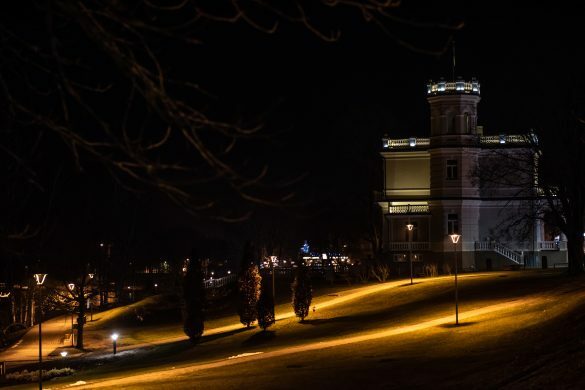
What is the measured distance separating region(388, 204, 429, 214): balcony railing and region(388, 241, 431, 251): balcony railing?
250 cm

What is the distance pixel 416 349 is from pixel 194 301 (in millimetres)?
20538

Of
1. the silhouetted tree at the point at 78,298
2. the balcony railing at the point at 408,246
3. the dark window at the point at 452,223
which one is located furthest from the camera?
the balcony railing at the point at 408,246

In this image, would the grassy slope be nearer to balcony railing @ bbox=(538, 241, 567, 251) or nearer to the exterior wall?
balcony railing @ bbox=(538, 241, 567, 251)

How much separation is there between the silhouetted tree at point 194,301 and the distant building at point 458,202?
986 inches

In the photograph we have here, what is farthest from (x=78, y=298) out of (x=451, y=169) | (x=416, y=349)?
(x=451, y=169)

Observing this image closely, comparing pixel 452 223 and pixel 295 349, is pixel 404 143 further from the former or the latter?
pixel 295 349

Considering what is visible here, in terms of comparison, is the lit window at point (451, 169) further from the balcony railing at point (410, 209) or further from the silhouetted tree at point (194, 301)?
the silhouetted tree at point (194, 301)

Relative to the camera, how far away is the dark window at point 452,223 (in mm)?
69062

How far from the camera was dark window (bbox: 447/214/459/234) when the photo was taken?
227 ft

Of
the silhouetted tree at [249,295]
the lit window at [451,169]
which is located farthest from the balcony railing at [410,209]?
the silhouetted tree at [249,295]

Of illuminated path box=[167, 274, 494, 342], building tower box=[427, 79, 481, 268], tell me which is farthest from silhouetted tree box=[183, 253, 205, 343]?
building tower box=[427, 79, 481, 268]

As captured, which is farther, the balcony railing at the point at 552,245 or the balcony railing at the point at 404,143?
the balcony railing at the point at 404,143

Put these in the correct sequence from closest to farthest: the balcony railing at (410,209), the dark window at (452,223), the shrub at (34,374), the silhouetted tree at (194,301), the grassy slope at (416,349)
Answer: the grassy slope at (416,349)
the shrub at (34,374)
the silhouetted tree at (194,301)
the dark window at (452,223)
the balcony railing at (410,209)

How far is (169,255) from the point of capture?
145125mm
